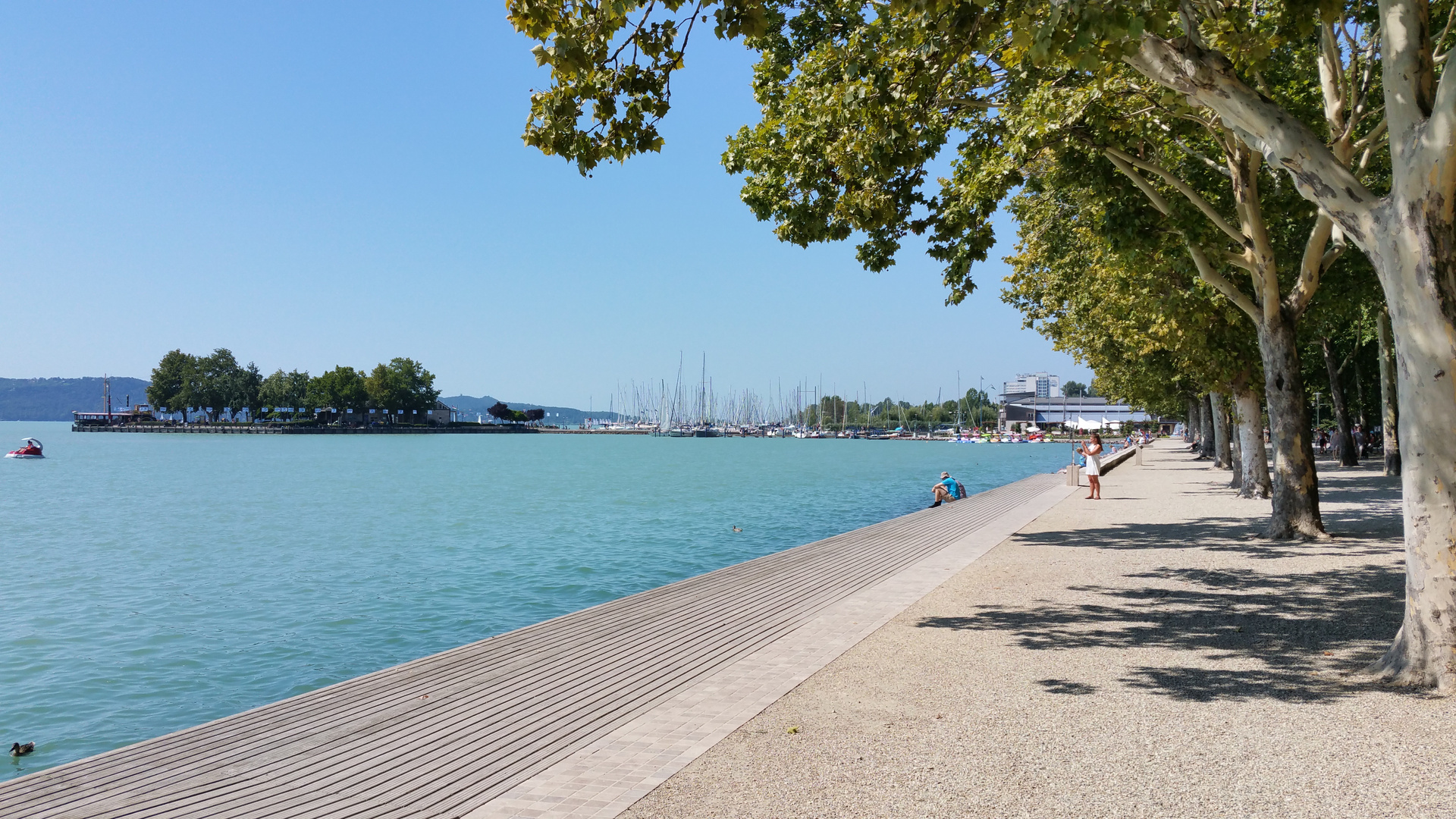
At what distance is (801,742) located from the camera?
636 cm

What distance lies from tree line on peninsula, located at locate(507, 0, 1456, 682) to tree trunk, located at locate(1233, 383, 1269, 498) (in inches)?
4.2

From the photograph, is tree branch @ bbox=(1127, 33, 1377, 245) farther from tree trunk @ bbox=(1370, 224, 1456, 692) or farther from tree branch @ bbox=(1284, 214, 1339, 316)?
tree branch @ bbox=(1284, 214, 1339, 316)

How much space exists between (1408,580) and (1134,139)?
9936mm

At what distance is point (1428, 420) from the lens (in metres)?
7.07

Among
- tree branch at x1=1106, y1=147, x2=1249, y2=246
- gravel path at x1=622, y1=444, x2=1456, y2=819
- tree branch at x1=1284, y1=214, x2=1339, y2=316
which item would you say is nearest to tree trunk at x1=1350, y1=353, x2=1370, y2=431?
tree branch at x1=1284, y1=214, x2=1339, y2=316

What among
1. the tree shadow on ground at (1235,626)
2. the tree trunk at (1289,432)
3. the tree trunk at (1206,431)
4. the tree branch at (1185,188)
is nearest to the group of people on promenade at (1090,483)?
the tree trunk at (1289,432)

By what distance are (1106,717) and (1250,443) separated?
2193 centimetres

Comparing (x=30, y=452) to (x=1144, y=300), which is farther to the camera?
(x=30, y=452)

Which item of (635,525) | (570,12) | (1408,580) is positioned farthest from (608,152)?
(635,525)

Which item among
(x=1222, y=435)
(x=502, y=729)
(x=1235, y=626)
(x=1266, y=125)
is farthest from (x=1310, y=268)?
(x=1222, y=435)

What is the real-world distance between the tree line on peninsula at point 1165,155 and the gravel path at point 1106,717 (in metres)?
1.30

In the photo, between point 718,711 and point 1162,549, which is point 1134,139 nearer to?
point 1162,549

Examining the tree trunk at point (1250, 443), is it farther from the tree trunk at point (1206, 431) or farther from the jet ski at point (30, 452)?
the jet ski at point (30, 452)

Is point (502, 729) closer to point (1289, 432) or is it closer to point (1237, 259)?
point (1289, 432)
